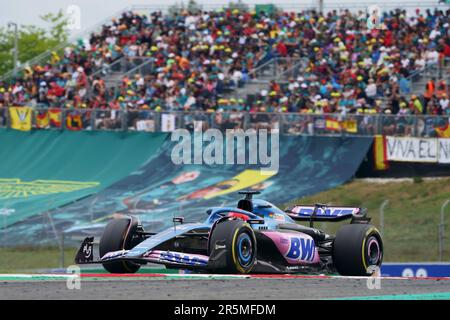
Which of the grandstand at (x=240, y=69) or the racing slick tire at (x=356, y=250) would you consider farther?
the grandstand at (x=240, y=69)

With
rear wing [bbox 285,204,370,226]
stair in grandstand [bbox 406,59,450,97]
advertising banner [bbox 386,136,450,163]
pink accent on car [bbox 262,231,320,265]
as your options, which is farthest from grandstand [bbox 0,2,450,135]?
pink accent on car [bbox 262,231,320,265]

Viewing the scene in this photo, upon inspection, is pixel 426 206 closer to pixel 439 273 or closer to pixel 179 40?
pixel 439 273

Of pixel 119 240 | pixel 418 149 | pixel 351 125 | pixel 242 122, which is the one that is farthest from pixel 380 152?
pixel 119 240

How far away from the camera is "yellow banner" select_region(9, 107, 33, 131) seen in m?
33.8

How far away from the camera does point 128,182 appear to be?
29.6 m

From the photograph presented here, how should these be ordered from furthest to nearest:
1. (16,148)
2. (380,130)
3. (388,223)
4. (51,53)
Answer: (51,53), (16,148), (380,130), (388,223)

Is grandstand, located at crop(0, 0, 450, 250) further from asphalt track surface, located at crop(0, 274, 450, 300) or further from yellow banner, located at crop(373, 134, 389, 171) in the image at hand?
asphalt track surface, located at crop(0, 274, 450, 300)

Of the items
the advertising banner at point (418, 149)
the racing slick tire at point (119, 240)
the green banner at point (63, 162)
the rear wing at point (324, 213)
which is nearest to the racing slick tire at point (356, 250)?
the rear wing at point (324, 213)

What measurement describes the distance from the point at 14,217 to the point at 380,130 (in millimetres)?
9207

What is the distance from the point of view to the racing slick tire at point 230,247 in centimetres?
1354

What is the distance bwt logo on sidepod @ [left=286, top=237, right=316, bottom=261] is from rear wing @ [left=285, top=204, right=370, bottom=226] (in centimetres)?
81

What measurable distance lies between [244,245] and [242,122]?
15.4 metres

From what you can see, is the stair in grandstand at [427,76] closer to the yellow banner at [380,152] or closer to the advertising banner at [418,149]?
the yellow banner at [380,152]
